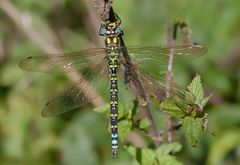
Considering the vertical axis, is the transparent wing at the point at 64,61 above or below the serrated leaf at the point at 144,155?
above

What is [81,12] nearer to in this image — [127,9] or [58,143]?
[127,9]

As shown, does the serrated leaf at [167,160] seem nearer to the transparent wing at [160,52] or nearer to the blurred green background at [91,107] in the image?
the transparent wing at [160,52]

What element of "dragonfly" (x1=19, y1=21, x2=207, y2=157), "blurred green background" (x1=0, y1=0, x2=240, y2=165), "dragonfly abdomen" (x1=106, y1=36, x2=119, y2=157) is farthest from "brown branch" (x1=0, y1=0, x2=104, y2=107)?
"dragonfly abdomen" (x1=106, y1=36, x2=119, y2=157)

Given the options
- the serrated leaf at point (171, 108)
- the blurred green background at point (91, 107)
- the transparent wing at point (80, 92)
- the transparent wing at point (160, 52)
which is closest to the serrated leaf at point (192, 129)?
the serrated leaf at point (171, 108)

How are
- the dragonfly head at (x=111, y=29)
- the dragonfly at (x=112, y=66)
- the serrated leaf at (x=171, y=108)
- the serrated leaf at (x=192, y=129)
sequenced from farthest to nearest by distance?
the dragonfly at (x=112, y=66)
the dragonfly head at (x=111, y=29)
the serrated leaf at (x=171, y=108)
the serrated leaf at (x=192, y=129)

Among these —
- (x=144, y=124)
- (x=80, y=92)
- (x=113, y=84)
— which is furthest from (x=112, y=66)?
(x=144, y=124)

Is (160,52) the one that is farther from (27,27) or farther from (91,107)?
(27,27)

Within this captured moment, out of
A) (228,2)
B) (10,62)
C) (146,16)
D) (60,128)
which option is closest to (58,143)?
(60,128)
